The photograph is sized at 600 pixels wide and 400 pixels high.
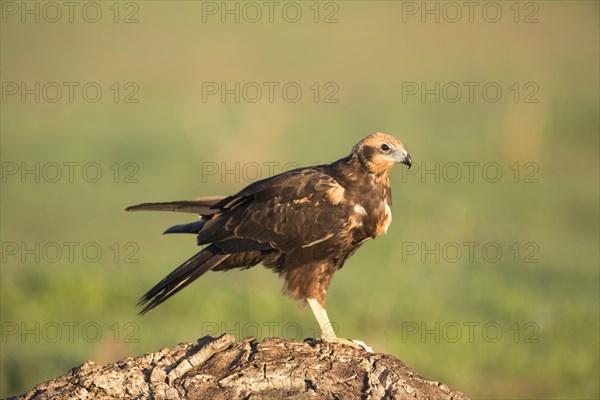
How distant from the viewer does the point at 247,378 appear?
20.6 ft

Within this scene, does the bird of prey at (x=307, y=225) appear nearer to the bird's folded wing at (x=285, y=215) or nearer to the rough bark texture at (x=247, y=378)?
the bird's folded wing at (x=285, y=215)

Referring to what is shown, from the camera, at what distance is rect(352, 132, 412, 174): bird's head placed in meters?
7.97

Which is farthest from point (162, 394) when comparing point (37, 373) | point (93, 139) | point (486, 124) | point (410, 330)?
point (486, 124)

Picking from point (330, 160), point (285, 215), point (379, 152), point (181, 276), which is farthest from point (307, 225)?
point (330, 160)

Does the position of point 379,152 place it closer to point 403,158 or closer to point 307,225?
point 403,158

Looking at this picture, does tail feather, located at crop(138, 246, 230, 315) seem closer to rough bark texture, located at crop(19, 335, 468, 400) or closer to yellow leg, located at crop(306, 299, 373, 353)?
yellow leg, located at crop(306, 299, 373, 353)

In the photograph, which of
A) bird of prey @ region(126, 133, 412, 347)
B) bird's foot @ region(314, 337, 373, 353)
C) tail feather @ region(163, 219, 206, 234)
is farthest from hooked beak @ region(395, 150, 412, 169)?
tail feather @ region(163, 219, 206, 234)

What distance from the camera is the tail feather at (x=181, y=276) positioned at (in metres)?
7.80

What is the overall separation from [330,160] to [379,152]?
11.1 m

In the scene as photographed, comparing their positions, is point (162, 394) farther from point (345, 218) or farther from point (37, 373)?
point (37, 373)

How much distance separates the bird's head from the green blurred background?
3.58 m

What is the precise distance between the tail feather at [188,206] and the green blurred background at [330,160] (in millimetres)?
2656

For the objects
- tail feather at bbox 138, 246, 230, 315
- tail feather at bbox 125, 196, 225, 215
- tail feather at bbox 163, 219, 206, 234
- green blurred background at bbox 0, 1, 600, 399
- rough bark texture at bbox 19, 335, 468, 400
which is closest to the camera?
rough bark texture at bbox 19, 335, 468, 400

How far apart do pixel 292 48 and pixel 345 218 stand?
19.5 meters
